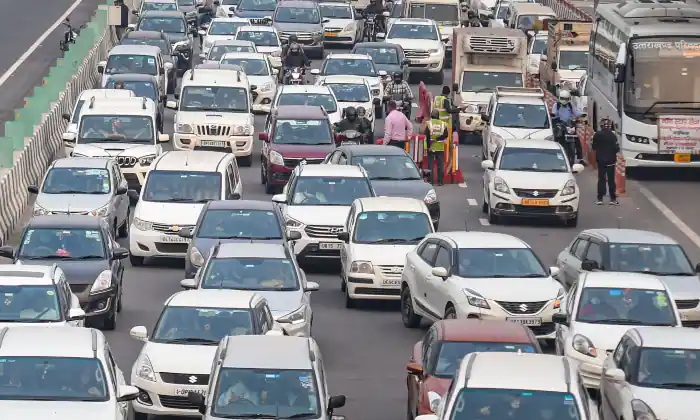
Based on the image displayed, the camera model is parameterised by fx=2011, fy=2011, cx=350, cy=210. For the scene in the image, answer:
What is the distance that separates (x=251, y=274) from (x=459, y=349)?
5.56 m

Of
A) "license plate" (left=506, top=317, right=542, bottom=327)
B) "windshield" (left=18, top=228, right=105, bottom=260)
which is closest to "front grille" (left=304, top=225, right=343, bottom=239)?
"windshield" (left=18, top=228, right=105, bottom=260)

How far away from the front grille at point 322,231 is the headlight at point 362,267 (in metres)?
3.17

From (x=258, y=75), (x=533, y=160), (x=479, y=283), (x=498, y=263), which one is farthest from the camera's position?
(x=258, y=75)

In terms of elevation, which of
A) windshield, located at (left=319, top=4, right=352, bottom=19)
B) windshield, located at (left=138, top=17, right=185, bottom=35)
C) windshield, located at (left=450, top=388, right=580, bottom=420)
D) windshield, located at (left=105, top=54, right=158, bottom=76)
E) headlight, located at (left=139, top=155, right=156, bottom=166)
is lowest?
windshield, located at (left=319, top=4, right=352, bottom=19)

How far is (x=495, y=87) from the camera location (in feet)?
160

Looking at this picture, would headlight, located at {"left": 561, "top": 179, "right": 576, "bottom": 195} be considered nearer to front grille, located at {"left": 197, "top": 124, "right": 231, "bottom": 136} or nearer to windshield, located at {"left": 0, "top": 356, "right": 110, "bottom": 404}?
front grille, located at {"left": 197, "top": 124, "right": 231, "bottom": 136}

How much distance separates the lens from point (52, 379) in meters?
18.5

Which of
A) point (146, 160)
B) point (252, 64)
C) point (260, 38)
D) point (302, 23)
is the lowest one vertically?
point (302, 23)

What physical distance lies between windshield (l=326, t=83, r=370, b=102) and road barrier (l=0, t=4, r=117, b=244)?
20.8 ft

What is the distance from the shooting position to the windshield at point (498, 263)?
2616 centimetres

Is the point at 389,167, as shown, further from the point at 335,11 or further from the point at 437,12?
the point at 335,11

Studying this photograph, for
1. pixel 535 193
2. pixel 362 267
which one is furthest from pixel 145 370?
pixel 535 193

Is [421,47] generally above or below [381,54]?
below

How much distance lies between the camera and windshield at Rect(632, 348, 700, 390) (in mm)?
19484
